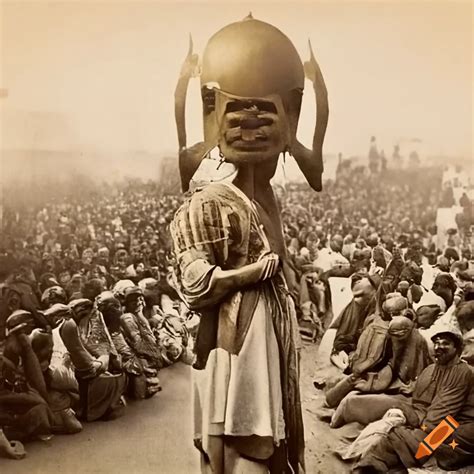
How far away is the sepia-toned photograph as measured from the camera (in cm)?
559

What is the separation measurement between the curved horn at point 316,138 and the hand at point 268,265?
26.2 inches

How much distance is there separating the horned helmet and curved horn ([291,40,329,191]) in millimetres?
10

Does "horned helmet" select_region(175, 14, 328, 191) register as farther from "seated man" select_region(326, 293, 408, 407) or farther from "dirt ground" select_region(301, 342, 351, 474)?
"dirt ground" select_region(301, 342, 351, 474)

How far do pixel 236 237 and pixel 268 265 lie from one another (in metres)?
0.29

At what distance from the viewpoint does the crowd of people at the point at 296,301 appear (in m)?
5.64

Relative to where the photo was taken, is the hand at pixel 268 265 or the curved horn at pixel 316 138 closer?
the hand at pixel 268 265

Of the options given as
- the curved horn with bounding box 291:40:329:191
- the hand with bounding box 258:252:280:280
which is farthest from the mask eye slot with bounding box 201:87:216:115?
the hand with bounding box 258:252:280:280

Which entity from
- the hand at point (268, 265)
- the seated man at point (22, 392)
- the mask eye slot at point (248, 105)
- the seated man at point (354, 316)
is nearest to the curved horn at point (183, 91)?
the mask eye slot at point (248, 105)

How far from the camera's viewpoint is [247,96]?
18.6ft

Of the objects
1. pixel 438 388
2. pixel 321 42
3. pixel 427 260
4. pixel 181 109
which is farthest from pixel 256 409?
pixel 321 42

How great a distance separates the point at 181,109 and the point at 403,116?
64.8 inches

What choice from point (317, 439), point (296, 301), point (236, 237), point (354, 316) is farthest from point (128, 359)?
point (354, 316)

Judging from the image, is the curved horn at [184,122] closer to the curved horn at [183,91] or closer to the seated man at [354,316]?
the curved horn at [183,91]

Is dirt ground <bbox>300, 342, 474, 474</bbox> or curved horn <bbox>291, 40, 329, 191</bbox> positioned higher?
curved horn <bbox>291, 40, 329, 191</bbox>
